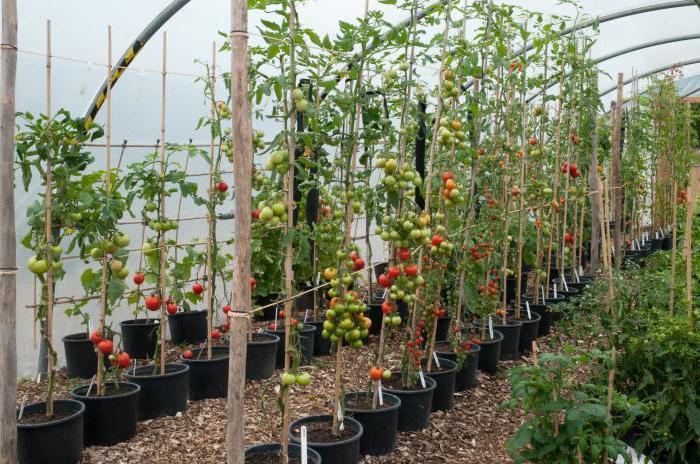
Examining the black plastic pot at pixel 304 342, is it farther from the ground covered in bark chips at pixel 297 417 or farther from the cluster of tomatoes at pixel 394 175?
the cluster of tomatoes at pixel 394 175

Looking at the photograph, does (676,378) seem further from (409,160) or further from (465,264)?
(409,160)

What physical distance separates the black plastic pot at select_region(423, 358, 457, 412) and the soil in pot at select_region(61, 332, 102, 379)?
204cm

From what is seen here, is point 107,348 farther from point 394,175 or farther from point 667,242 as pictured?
point 667,242

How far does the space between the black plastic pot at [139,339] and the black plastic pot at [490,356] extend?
2.20 meters

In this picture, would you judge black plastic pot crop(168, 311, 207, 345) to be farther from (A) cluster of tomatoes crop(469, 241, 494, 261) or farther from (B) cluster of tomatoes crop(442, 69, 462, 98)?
(B) cluster of tomatoes crop(442, 69, 462, 98)

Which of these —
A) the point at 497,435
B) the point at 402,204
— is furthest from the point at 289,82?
the point at 497,435

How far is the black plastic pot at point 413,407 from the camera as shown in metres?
3.62

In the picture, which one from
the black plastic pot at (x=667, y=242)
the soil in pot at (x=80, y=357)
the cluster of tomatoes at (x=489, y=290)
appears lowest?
the soil in pot at (x=80, y=357)

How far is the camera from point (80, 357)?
4.27 meters

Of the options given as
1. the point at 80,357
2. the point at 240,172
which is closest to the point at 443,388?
the point at 80,357

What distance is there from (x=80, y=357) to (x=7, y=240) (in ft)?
5.73

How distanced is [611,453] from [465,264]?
75.3 inches

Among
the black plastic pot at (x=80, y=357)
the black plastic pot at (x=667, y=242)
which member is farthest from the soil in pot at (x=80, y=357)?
the black plastic pot at (x=667, y=242)

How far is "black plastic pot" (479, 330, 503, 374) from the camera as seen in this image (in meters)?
4.75
